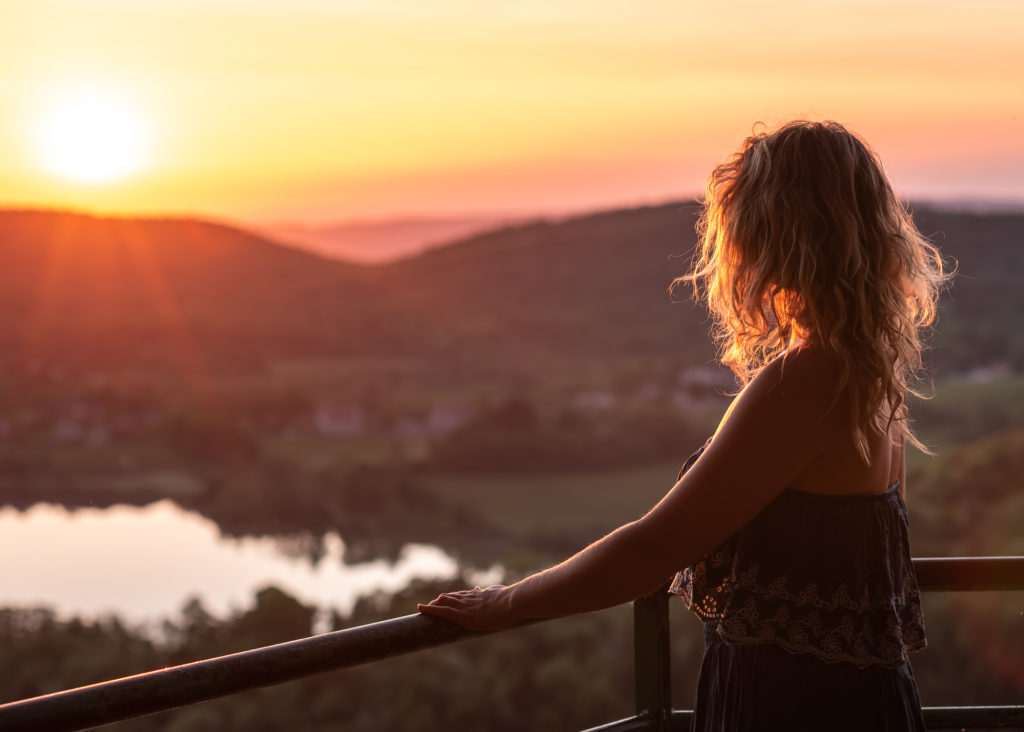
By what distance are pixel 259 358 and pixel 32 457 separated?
8999mm

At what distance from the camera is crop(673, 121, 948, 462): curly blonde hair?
1.26 meters

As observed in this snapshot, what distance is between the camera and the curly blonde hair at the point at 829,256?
1.26 metres

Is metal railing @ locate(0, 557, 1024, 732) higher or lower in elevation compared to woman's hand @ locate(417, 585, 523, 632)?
lower

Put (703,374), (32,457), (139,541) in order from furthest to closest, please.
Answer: (703,374) → (139,541) → (32,457)

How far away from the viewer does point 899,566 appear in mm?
1381

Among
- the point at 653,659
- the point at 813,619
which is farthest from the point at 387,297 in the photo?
the point at 813,619

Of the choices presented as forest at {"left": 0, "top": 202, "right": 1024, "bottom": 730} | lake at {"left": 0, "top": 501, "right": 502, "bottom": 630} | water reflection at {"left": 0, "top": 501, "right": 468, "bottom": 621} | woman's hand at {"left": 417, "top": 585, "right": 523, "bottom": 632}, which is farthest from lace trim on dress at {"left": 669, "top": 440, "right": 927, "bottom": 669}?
water reflection at {"left": 0, "top": 501, "right": 468, "bottom": 621}

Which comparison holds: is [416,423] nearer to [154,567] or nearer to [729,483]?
[154,567]

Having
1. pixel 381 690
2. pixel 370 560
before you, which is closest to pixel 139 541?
pixel 370 560

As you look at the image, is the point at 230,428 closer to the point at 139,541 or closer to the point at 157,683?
the point at 139,541

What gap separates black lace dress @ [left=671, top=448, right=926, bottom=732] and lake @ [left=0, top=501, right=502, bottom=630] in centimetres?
2232

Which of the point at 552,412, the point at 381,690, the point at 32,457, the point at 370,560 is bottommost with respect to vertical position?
the point at 381,690

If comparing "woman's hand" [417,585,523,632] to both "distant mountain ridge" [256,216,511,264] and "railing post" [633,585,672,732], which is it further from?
"distant mountain ridge" [256,216,511,264]

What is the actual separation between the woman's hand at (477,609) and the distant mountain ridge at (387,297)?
43.3 feet
